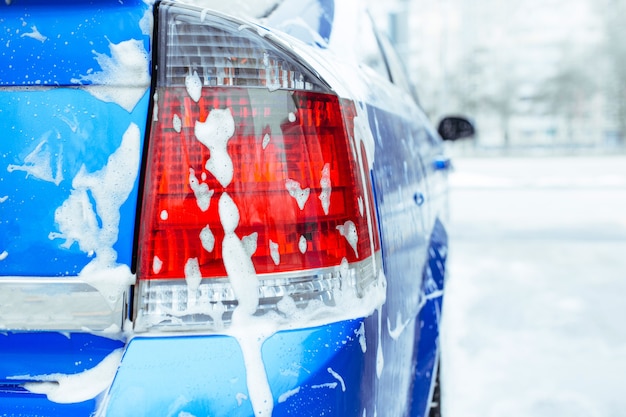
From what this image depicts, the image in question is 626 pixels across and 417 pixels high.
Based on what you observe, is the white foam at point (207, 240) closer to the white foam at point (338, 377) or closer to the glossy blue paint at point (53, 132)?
the glossy blue paint at point (53, 132)

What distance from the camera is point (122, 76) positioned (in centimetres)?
110

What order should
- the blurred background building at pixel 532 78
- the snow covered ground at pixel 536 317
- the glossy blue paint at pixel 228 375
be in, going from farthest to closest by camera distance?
1. the blurred background building at pixel 532 78
2. the snow covered ground at pixel 536 317
3. the glossy blue paint at pixel 228 375

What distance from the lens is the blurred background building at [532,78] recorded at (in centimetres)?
4388

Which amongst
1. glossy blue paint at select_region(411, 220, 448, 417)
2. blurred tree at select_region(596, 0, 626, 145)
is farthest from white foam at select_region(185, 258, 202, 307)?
blurred tree at select_region(596, 0, 626, 145)

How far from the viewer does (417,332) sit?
1.66 meters

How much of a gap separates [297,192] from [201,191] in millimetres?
156

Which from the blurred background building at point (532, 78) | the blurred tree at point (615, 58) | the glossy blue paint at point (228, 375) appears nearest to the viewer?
the glossy blue paint at point (228, 375)

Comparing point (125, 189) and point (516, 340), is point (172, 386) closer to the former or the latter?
point (125, 189)

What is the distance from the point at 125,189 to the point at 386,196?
51 centimetres

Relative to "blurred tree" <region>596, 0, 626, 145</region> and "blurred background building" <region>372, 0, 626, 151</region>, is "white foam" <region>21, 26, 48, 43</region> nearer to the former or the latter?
"blurred background building" <region>372, 0, 626, 151</region>

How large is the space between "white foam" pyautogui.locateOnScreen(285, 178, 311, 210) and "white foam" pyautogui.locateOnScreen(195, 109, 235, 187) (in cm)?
10

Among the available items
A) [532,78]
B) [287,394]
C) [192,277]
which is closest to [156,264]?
[192,277]

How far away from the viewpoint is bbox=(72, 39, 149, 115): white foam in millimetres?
1100

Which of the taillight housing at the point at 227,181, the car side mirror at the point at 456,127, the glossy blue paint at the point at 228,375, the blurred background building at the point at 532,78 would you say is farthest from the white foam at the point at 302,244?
the blurred background building at the point at 532,78
